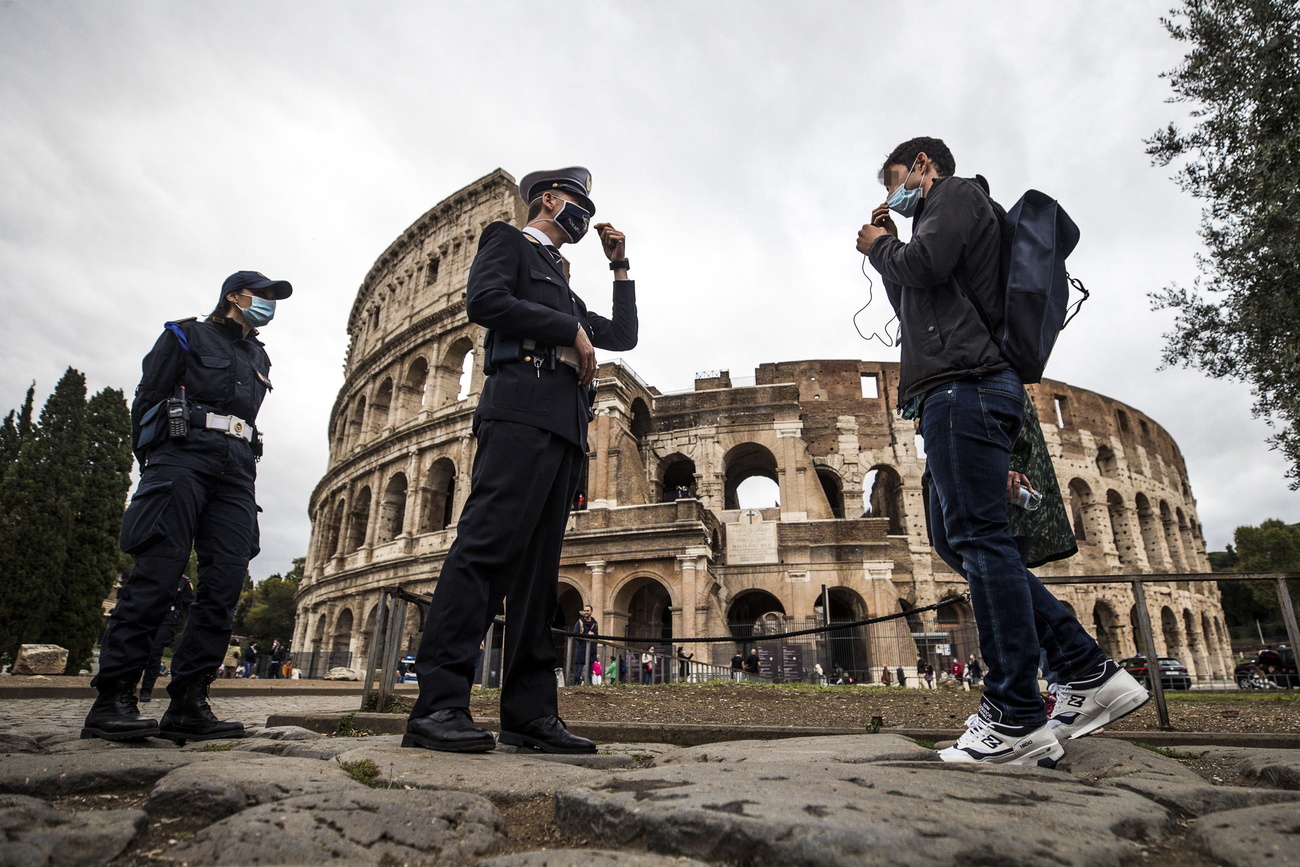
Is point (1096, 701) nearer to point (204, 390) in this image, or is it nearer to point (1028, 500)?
point (1028, 500)

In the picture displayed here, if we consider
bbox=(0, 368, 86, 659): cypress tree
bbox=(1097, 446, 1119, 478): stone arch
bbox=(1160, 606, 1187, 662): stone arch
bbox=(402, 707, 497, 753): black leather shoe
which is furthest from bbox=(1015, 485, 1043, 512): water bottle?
bbox=(1160, 606, 1187, 662): stone arch

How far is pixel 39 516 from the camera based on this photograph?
18641 mm

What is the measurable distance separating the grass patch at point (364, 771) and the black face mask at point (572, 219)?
2172 mm

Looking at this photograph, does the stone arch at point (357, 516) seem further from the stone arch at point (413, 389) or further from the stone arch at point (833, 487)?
the stone arch at point (833, 487)

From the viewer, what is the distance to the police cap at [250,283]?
11.9ft

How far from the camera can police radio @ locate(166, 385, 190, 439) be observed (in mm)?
3141

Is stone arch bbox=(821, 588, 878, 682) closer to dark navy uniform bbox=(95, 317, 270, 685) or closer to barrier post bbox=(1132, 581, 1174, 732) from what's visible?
barrier post bbox=(1132, 581, 1174, 732)

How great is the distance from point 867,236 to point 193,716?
348cm

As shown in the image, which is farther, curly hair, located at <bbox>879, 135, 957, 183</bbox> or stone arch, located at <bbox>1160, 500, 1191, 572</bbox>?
stone arch, located at <bbox>1160, 500, 1191, 572</bbox>

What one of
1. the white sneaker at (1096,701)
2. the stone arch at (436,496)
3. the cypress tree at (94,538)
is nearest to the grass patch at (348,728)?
the white sneaker at (1096,701)

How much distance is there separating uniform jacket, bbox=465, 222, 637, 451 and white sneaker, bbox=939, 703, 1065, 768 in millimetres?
1693

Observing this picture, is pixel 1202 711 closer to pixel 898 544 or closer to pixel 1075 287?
pixel 1075 287

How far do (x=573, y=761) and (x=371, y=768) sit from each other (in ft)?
2.14

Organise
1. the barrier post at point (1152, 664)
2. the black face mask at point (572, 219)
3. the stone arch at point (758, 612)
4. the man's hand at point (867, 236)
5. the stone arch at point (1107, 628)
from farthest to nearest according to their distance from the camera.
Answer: the stone arch at point (1107, 628) < the stone arch at point (758, 612) < the barrier post at point (1152, 664) < the black face mask at point (572, 219) < the man's hand at point (867, 236)
